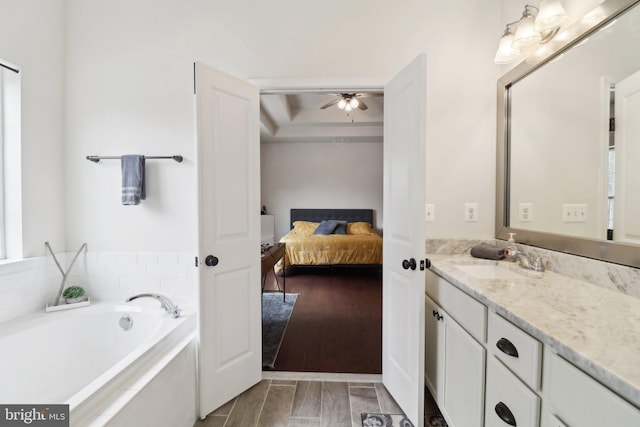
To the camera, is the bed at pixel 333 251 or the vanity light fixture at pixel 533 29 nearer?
the vanity light fixture at pixel 533 29

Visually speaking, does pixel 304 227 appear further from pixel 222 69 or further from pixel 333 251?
pixel 222 69

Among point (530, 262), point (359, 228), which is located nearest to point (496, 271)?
point (530, 262)

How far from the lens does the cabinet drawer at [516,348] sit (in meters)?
0.81

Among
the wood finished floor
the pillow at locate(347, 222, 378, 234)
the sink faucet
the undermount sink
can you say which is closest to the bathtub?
the wood finished floor

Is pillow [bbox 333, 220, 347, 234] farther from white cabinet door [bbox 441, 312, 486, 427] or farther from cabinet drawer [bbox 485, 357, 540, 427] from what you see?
cabinet drawer [bbox 485, 357, 540, 427]

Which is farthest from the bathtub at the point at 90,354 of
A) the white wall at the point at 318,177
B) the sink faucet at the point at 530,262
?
the white wall at the point at 318,177

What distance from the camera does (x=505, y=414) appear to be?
94 cm

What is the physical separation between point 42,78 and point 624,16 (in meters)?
3.28

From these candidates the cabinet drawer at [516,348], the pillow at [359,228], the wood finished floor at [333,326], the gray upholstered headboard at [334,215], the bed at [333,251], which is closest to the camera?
the cabinet drawer at [516,348]

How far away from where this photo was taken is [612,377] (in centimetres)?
56

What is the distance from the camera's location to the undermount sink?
4.36ft

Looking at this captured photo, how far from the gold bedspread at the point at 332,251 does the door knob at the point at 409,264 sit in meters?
3.04

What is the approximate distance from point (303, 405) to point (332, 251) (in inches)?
116

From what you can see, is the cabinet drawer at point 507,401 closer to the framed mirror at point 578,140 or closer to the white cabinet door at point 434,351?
the white cabinet door at point 434,351
